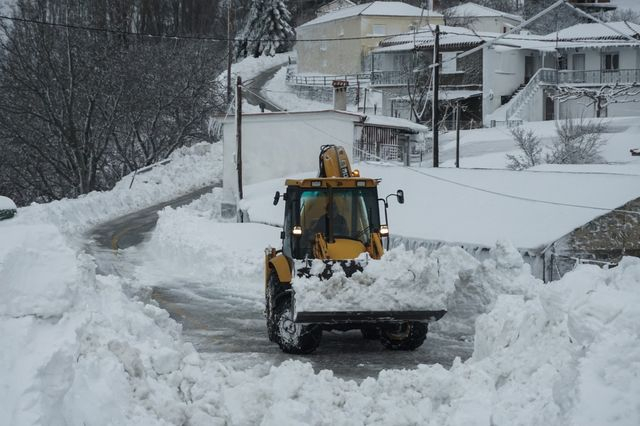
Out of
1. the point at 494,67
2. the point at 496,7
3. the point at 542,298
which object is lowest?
the point at 542,298

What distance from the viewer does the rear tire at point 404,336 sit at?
13586 mm

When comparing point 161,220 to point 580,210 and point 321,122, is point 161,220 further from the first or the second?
point 580,210

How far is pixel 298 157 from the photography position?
35469 mm

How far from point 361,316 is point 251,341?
2896 mm

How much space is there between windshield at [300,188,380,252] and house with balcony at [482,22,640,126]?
41666 millimetres

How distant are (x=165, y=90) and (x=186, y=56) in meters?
4.06

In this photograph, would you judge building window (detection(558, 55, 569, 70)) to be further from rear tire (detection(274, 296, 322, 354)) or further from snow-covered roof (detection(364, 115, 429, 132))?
rear tire (detection(274, 296, 322, 354))

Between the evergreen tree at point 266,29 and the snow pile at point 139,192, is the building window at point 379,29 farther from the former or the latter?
the snow pile at point 139,192

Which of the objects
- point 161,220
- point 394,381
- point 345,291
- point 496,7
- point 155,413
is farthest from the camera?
point 496,7

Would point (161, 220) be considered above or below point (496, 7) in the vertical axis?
below

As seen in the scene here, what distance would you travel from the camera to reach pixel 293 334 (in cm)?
1340

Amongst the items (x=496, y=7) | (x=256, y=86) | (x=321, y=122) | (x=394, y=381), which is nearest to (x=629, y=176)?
(x=394, y=381)

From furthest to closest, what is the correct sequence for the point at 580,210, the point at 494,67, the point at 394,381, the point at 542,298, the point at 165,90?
1. the point at 494,67
2. the point at 165,90
3. the point at 580,210
4. the point at 394,381
5. the point at 542,298

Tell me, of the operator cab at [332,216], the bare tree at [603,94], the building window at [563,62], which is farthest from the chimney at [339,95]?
the operator cab at [332,216]
